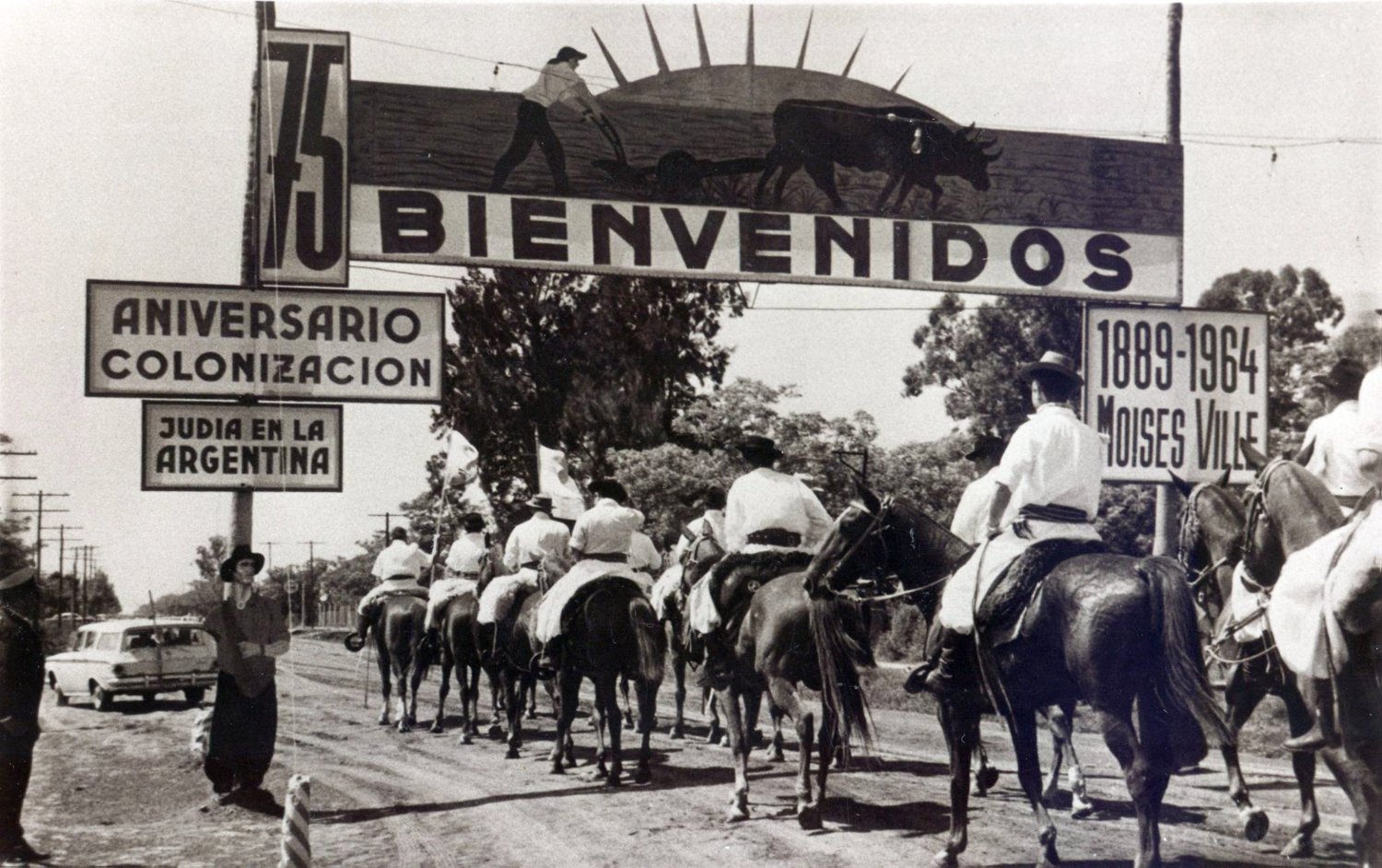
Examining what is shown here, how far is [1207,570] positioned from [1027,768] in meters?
2.37

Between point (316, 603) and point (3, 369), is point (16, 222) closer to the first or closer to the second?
point (3, 369)

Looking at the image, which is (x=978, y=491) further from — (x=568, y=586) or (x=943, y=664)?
(x=568, y=586)

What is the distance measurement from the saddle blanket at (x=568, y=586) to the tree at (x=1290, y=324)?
5826 millimetres

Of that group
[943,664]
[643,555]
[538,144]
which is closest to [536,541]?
[643,555]

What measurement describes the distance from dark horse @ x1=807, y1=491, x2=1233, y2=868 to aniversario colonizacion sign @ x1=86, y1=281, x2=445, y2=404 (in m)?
4.89

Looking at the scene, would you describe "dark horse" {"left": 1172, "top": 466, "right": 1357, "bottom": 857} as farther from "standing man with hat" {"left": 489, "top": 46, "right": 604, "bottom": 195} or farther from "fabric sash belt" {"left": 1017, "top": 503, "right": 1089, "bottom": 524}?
"standing man with hat" {"left": 489, "top": 46, "right": 604, "bottom": 195}

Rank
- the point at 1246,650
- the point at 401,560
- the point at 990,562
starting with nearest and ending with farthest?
the point at 990,562, the point at 1246,650, the point at 401,560

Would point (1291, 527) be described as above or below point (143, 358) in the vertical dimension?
below

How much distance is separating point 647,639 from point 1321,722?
484cm

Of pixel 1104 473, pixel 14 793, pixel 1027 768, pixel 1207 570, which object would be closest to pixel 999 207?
pixel 1104 473

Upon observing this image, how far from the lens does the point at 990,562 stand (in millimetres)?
6852

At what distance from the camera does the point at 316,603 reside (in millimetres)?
12898

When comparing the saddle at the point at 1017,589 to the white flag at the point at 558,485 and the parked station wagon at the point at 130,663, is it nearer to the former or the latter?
the white flag at the point at 558,485

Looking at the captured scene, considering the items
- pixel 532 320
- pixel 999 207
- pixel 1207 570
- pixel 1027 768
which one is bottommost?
pixel 1027 768
